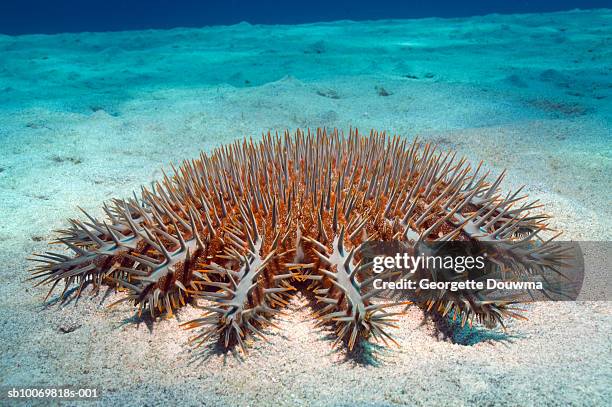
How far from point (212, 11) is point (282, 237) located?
267 feet

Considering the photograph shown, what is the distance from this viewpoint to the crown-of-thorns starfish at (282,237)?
235 centimetres

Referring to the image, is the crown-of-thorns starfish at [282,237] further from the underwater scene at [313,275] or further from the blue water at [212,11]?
the blue water at [212,11]

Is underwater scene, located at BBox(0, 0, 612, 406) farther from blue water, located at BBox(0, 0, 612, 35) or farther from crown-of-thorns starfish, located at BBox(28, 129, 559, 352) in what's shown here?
blue water, located at BBox(0, 0, 612, 35)

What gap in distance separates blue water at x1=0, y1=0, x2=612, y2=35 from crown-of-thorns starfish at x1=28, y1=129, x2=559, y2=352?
66658 millimetres

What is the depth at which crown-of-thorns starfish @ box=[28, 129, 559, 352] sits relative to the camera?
92.6 inches

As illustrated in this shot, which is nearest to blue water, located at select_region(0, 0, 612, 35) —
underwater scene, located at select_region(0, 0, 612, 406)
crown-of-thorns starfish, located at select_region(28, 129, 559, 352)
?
underwater scene, located at select_region(0, 0, 612, 406)

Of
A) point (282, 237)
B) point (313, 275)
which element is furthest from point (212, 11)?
point (313, 275)

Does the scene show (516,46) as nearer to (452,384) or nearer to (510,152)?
(510,152)

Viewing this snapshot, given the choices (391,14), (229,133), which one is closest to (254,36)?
(229,133)

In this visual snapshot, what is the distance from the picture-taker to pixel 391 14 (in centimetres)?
6938

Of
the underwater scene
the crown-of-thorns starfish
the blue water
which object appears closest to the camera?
the underwater scene

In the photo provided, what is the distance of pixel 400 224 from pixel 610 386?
53.7 inches

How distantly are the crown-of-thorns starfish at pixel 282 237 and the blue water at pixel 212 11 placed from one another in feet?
219

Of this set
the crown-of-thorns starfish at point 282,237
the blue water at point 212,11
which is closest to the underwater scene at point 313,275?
the crown-of-thorns starfish at point 282,237
